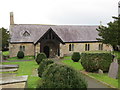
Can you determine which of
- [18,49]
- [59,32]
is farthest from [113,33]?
[18,49]

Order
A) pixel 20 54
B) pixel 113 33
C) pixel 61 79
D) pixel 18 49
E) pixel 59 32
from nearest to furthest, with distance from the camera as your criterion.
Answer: pixel 61 79 < pixel 113 33 < pixel 20 54 < pixel 18 49 < pixel 59 32

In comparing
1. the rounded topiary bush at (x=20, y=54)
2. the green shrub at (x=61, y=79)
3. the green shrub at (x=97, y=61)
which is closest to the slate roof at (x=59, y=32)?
the rounded topiary bush at (x=20, y=54)

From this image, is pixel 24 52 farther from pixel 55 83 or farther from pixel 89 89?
pixel 55 83

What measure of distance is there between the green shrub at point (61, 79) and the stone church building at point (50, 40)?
28.5m

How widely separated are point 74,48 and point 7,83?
90.4 ft

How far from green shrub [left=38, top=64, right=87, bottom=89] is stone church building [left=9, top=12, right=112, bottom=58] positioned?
1120 inches

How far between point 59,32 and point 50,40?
557 centimetres

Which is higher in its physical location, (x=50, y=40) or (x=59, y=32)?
(x=59, y=32)

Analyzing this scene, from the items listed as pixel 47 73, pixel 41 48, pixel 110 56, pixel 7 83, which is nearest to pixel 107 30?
pixel 110 56

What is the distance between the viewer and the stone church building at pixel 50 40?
38.2 meters

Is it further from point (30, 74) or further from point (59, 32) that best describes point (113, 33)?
point (59, 32)

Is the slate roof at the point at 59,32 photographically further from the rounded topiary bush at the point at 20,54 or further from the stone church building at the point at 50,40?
the rounded topiary bush at the point at 20,54

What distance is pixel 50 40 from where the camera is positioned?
38344 mm

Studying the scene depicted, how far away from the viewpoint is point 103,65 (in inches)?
802
